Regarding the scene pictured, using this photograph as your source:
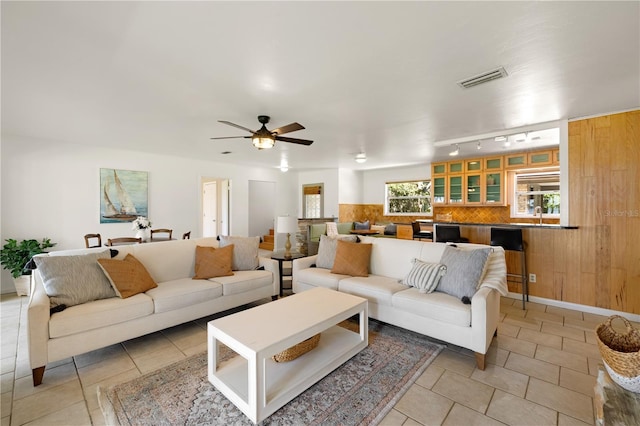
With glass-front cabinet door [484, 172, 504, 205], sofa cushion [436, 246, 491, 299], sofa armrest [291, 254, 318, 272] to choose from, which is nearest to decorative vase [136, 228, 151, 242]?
sofa armrest [291, 254, 318, 272]

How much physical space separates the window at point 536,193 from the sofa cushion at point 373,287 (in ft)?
14.0

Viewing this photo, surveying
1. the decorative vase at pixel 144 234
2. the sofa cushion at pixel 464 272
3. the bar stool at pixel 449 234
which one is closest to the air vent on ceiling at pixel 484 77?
the sofa cushion at pixel 464 272

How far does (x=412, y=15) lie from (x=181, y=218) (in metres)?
5.93

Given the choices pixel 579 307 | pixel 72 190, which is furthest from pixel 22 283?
pixel 579 307

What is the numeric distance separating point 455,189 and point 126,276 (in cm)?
656

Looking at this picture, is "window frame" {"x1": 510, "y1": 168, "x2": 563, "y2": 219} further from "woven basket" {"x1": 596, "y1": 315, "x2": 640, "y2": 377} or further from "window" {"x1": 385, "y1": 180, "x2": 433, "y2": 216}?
"woven basket" {"x1": 596, "y1": 315, "x2": 640, "y2": 377}

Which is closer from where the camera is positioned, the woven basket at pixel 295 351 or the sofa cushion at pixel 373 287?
the woven basket at pixel 295 351

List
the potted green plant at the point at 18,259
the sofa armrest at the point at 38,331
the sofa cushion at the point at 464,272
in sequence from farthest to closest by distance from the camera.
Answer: the potted green plant at the point at 18,259, the sofa cushion at the point at 464,272, the sofa armrest at the point at 38,331

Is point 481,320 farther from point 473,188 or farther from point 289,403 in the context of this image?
point 473,188

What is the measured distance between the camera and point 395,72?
2330 millimetres

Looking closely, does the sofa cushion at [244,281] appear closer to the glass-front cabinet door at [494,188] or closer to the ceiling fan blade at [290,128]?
the ceiling fan blade at [290,128]

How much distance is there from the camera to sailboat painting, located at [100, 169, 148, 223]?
508 cm

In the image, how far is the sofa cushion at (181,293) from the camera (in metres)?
2.61

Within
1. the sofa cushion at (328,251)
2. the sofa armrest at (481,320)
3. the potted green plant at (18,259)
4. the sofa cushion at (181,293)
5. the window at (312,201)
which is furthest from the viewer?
the window at (312,201)
